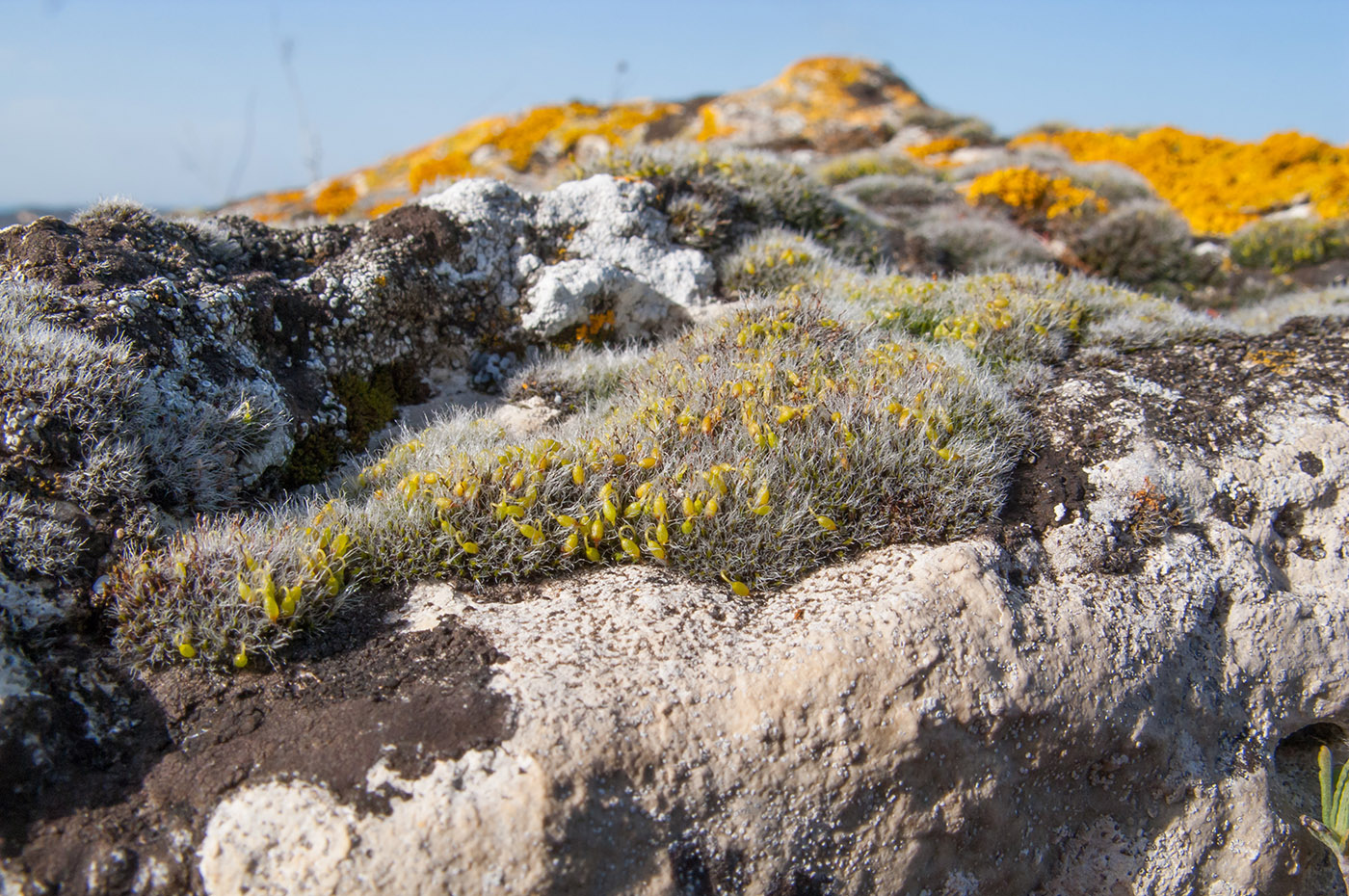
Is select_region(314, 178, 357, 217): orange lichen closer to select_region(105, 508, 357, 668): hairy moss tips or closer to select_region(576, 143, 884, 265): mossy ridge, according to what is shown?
select_region(576, 143, 884, 265): mossy ridge

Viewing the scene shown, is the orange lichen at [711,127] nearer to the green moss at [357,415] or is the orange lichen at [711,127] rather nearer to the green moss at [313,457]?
the green moss at [357,415]

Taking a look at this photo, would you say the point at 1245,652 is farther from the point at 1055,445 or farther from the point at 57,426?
the point at 57,426

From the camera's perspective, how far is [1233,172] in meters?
13.1

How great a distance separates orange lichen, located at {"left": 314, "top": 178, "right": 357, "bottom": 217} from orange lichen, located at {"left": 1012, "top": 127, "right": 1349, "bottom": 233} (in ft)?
55.2

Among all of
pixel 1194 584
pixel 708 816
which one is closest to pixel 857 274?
pixel 1194 584

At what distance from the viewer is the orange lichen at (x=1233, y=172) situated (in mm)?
11602

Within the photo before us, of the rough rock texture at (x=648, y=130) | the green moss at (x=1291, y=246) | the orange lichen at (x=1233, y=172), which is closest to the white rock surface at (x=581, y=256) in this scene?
the green moss at (x=1291, y=246)

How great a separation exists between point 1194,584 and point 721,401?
253cm

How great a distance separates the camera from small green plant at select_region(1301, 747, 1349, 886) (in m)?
3.44

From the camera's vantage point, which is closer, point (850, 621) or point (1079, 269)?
point (850, 621)

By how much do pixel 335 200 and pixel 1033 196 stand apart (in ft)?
52.8

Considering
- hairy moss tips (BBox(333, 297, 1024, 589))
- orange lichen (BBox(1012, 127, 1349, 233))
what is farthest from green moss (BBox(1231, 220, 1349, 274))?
hairy moss tips (BBox(333, 297, 1024, 589))

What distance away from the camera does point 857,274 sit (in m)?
6.26

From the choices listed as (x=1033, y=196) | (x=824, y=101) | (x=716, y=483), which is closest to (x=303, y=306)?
(x=716, y=483)
